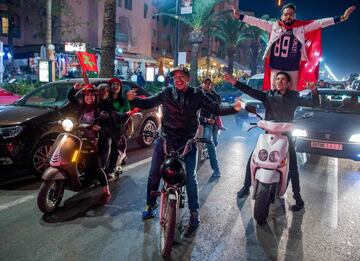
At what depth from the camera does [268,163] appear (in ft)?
15.2

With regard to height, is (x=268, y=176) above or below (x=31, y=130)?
below

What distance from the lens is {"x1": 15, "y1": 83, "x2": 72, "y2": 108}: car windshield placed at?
24.0ft

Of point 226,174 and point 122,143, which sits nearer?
point 122,143

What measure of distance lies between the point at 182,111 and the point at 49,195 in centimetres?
213

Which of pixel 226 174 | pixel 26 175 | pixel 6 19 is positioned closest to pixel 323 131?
pixel 226 174

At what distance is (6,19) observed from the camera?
1284 inches

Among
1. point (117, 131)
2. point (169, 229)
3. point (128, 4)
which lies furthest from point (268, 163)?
point (128, 4)

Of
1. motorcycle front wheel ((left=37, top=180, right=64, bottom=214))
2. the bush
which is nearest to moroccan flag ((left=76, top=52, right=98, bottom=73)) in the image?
the bush

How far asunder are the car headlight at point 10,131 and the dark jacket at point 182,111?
9.79 feet

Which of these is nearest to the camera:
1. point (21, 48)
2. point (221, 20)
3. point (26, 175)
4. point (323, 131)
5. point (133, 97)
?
point (133, 97)

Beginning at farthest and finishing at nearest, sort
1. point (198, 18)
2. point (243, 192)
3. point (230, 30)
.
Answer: point (230, 30) < point (198, 18) < point (243, 192)

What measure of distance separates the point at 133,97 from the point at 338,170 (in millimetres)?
5369

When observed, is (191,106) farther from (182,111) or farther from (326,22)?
(326,22)

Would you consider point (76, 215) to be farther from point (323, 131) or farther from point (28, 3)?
point (28, 3)
